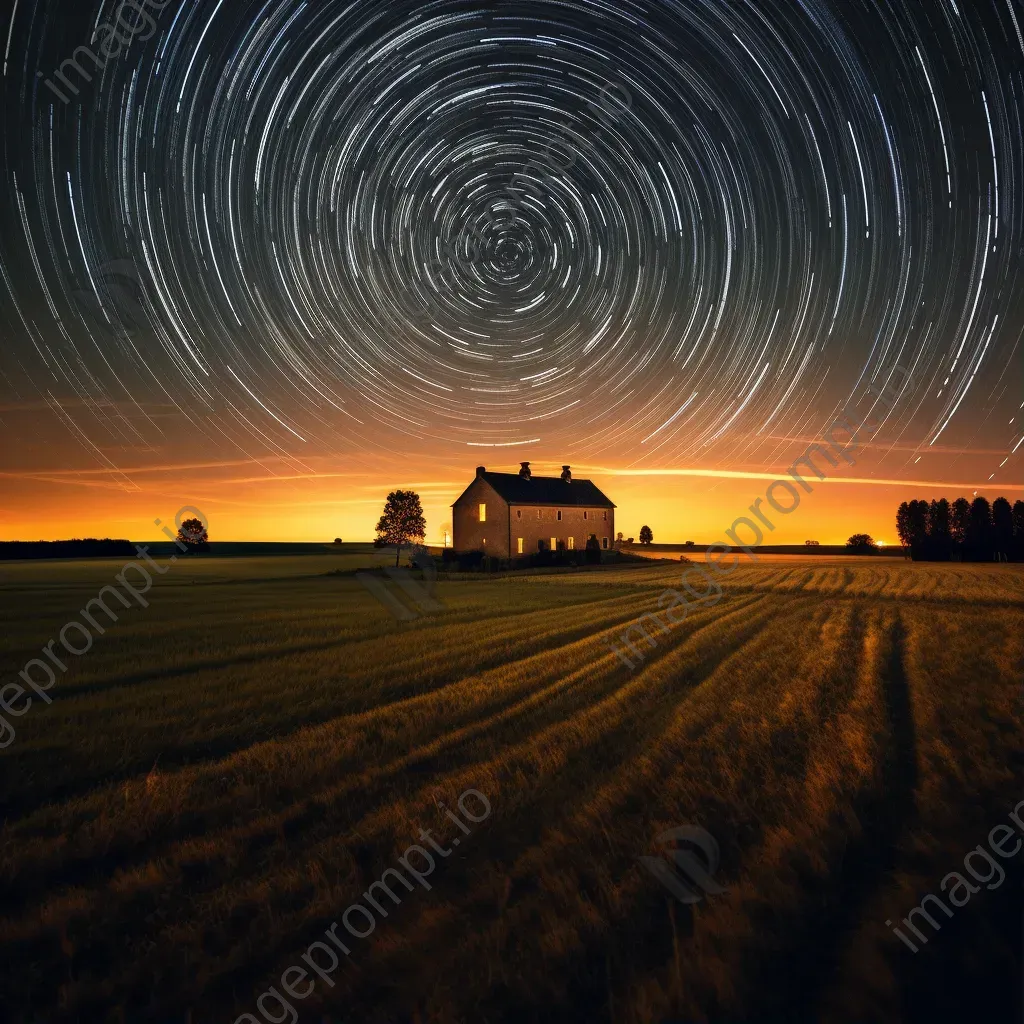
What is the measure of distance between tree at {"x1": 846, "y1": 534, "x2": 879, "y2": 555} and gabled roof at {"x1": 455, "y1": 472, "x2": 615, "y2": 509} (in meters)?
53.5

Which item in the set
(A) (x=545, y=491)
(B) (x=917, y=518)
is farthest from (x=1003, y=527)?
(A) (x=545, y=491)

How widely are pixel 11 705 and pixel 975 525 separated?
13134 centimetres

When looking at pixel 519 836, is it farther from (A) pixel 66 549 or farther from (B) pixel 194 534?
(B) pixel 194 534

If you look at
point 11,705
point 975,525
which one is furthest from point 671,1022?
point 975,525

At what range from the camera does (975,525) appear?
362 ft

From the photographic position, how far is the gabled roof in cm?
7094

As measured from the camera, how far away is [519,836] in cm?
609

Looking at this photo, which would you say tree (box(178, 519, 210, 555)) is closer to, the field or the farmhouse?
the farmhouse

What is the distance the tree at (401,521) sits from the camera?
96562mm

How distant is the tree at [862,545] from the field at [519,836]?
342ft

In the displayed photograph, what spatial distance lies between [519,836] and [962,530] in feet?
433

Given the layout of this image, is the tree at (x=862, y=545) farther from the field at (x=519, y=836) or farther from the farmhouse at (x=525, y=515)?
the field at (x=519, y=836)

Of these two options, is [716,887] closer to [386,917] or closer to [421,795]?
[386,917]

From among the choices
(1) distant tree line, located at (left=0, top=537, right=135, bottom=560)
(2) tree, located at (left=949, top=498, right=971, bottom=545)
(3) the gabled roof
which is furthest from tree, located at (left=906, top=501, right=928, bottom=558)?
(1) distant tree line, located at (left=0, top=537, right=135, bottom=560)
